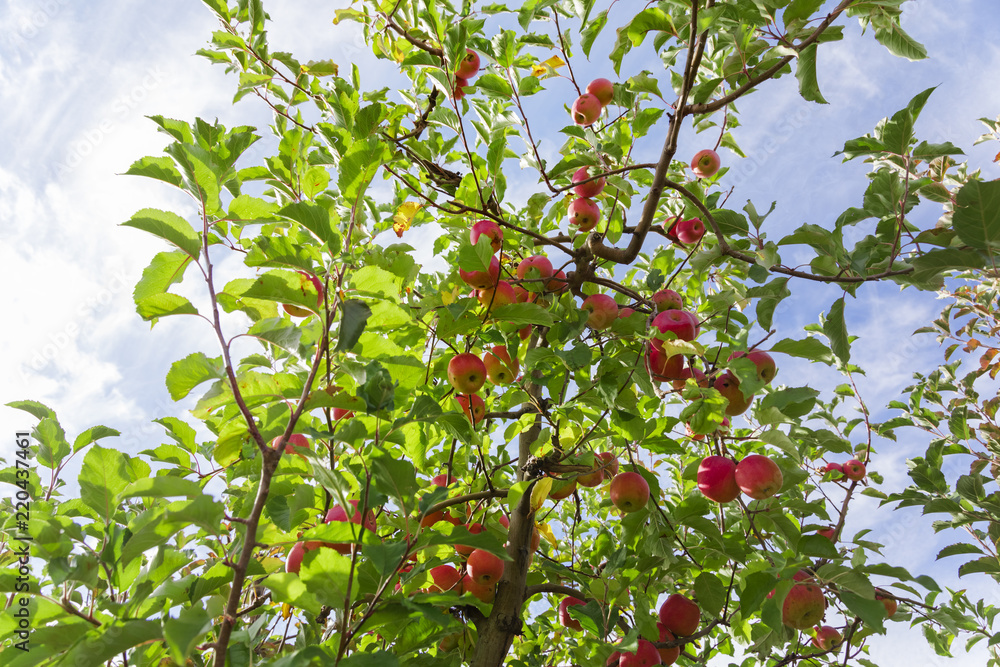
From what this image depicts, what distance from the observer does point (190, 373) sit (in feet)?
4.73

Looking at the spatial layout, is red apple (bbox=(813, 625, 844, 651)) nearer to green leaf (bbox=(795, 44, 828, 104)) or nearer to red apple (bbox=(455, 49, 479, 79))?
green leaf (bbox=(795, 44, 828, 104))

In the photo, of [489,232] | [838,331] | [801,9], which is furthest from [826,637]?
[801,9]

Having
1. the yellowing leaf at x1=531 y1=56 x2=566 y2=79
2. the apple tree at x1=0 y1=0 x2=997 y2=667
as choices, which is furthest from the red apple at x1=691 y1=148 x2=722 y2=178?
the yellowing leaf at x1=531 y1=56 x2=566 y2=79

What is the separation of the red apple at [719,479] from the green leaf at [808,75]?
130cm

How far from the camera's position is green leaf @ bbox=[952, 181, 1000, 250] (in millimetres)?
1494

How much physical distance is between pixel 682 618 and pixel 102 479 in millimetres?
2309

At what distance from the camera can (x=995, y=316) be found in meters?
4.58

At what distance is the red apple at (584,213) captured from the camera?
9.39ft

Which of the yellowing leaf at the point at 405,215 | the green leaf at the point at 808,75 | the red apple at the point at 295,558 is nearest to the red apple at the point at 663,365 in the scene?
the green leaf at the point at 808,75

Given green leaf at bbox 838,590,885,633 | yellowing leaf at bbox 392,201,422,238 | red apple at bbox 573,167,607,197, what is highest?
red apple at bbox 573,167,607,197

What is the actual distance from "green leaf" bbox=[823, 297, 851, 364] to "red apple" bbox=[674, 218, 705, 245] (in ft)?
3.14

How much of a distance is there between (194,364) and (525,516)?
57.2 inches

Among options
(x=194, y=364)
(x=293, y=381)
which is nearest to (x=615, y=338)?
(x=293, y=381)

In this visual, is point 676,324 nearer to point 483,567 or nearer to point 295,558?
point 483,567
